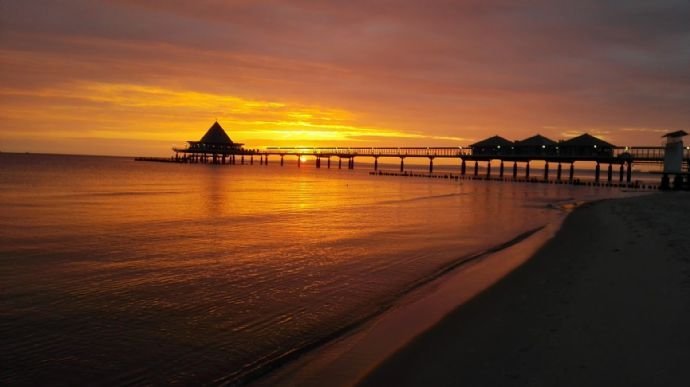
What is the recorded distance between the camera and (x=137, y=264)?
1077cm

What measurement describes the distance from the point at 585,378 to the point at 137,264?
357 inches

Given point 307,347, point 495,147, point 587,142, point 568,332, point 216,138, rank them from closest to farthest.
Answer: point 568,332 → point 307,347 → point 587,142 → point 495,147 → point 216,138

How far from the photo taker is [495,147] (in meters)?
65.4

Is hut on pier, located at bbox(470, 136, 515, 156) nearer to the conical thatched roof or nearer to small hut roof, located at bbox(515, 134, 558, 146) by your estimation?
small hut roof, located at bbox(515, 134, 558, 146)

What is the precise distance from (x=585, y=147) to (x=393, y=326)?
57.3 metres

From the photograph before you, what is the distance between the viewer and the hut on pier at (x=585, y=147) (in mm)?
56250

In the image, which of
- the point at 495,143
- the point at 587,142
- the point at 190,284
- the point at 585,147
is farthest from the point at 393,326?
the point at 495,143

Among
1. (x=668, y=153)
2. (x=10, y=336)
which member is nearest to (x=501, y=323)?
(x=10, y=336)

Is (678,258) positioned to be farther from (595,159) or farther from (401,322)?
(595,159)

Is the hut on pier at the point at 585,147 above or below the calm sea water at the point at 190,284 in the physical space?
above

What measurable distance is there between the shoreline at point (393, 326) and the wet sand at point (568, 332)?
243mm

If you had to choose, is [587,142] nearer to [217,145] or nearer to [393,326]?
[393,326]

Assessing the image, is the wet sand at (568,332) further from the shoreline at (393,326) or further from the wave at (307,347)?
the wave at (307,347)

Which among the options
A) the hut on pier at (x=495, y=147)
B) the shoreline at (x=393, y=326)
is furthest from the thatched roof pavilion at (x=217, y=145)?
the shoreline at (x=393, y=326)
